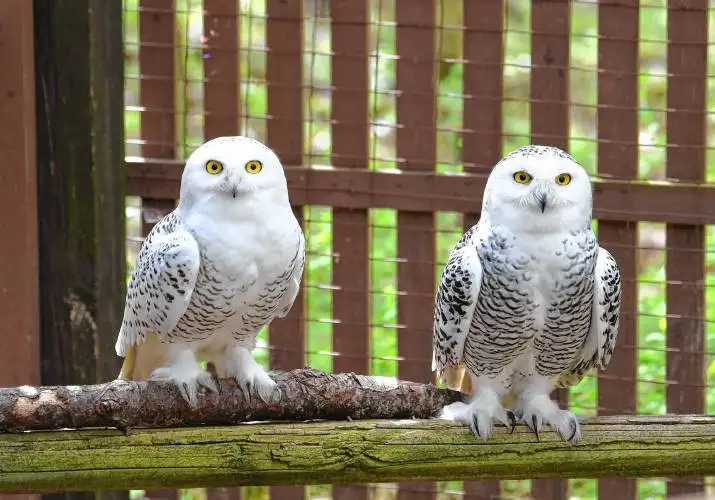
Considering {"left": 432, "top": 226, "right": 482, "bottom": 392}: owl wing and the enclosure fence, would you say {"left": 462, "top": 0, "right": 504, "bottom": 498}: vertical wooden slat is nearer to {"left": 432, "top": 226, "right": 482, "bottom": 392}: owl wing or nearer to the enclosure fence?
the enclosure fence

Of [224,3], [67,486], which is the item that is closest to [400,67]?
[224,3]

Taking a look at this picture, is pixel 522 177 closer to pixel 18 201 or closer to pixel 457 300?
pixel 457 300

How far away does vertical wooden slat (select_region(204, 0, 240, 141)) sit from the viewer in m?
4.98

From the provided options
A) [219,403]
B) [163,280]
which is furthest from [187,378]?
[163,280]

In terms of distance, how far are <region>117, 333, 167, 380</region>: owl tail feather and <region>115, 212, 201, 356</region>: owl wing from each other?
0.54 ft

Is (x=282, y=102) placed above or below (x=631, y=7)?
below

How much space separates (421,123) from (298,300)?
0.90m

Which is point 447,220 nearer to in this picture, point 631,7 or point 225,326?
point 631,7

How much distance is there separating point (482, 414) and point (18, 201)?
225cm

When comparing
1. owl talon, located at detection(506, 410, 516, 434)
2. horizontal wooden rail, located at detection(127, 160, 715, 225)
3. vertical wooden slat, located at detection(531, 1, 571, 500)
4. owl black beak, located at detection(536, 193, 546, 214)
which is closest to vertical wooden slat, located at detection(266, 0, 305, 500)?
horizontal wooden rail, located at detection(127, 160, 715, 225)

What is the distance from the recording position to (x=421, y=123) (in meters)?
4.90

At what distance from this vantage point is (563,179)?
3.36m

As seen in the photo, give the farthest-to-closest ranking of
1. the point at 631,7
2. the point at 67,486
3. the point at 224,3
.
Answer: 1. the point at 224,3
2. the point at 631,7
3. the point at 67,486

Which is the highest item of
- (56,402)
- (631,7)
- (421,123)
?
(631,7)
